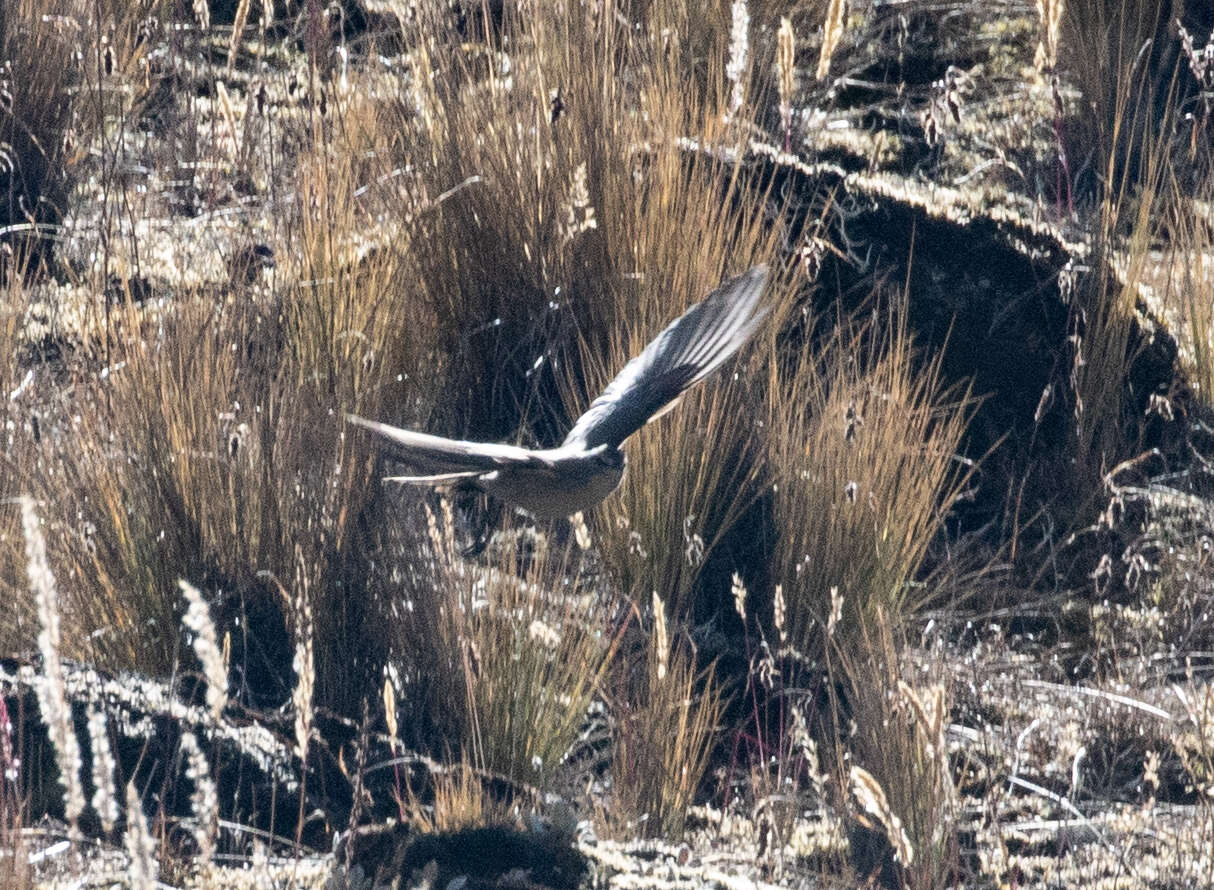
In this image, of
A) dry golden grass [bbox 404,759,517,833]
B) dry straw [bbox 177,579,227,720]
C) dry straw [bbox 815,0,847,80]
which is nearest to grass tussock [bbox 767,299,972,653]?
dry straw [bbox 815,0,847,80]

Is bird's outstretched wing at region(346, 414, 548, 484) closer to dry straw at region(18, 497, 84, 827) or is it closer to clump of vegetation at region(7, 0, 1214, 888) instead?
clump of vegetation at region(7, 0, 1214, 888)

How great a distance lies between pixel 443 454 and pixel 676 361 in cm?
57

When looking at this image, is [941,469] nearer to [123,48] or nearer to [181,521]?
[181,521]

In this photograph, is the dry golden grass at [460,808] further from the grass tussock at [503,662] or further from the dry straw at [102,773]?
the dry straw at [102,773]

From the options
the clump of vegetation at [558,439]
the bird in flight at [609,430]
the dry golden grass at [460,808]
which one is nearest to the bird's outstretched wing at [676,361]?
the bird in flight at [609,430]

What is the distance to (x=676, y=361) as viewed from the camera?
217 centimetres

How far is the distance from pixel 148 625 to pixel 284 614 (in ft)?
0.67

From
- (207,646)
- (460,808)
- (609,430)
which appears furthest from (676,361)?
(207,646)

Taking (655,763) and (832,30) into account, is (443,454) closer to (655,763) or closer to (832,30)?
(655,763)

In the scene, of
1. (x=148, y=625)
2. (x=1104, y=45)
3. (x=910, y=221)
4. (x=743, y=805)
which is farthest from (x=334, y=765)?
(x=1104, y=45)

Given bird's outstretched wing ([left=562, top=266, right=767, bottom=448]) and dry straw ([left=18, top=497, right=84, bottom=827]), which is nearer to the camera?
dry straw ([left=18, top=497, right=84, bottom=827])

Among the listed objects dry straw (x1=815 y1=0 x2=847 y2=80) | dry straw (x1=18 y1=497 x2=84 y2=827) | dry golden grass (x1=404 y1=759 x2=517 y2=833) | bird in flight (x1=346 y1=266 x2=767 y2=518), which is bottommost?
dry golden grass (x1=404 y1=759 x2=517 y2=833)

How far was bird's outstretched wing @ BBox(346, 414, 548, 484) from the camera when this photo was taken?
1.64 m

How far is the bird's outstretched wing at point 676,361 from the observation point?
2.07m
